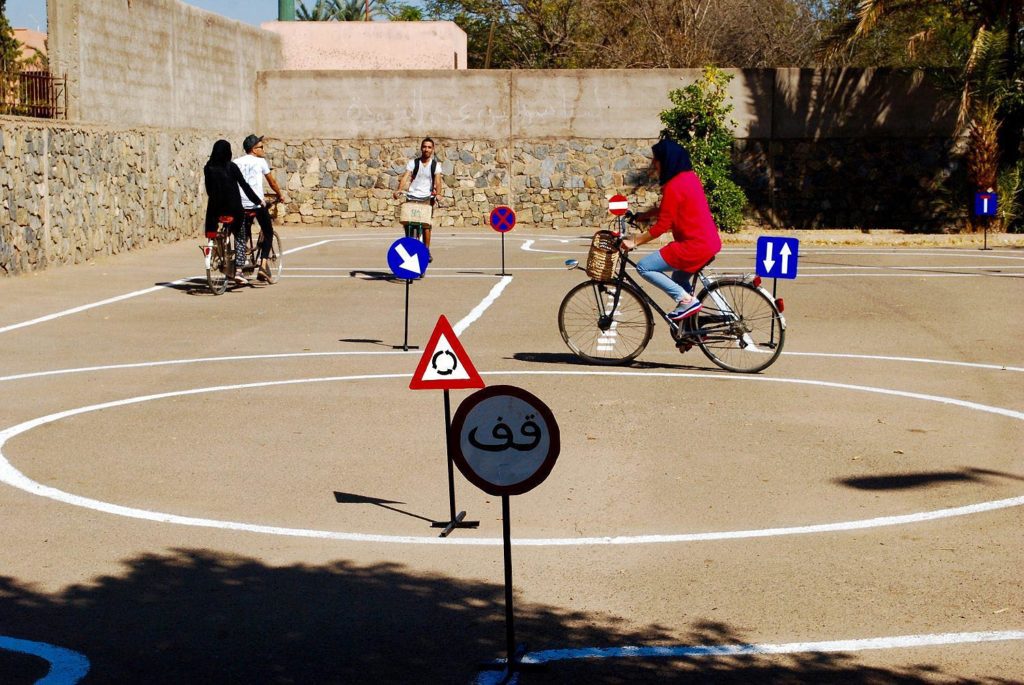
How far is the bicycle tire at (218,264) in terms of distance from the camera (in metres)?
18.0

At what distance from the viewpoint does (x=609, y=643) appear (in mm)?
5594

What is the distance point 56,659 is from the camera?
539 cm

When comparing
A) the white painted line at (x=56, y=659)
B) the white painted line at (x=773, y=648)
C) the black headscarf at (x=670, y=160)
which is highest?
the black headscarf at (x=670, y=160)

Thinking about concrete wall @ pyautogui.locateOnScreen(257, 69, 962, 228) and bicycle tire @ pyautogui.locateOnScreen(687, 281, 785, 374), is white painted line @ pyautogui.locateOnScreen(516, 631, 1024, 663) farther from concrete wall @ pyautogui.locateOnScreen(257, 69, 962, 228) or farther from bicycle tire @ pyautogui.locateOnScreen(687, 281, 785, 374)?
concrete wall @ pyautogui.locateOnScreen(257, 69, 962, 228)

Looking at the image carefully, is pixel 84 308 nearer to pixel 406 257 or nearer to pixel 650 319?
pixel 406 257

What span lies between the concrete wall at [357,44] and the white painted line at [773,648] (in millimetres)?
29610

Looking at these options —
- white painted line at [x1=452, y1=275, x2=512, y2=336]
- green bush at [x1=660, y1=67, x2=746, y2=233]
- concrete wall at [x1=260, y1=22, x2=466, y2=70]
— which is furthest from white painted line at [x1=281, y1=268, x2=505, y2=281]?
concrete wall at [x1=260, y1=22, x2=466, y2=70]

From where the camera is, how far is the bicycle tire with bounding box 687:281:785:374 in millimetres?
12031

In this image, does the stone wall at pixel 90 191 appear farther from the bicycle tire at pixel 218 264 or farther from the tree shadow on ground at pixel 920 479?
the tree shadow on ground at pixel 920 479

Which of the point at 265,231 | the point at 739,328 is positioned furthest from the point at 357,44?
the point at 739,328

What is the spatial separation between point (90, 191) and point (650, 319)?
12.7 m

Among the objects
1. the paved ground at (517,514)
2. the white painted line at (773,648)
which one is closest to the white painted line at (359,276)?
the paved ground at (517,514)

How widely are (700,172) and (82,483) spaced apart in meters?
21.1

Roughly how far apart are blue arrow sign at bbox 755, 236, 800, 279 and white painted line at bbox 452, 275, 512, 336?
305 centimetres
